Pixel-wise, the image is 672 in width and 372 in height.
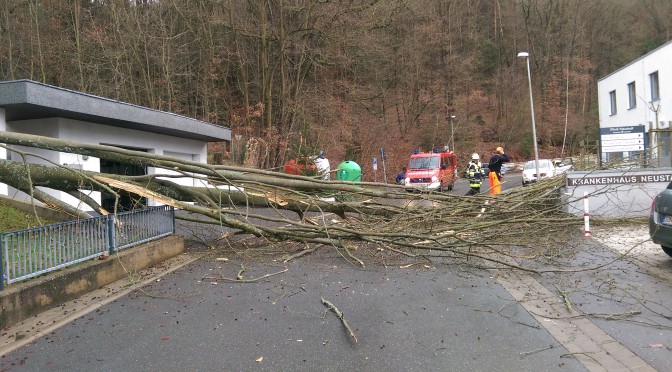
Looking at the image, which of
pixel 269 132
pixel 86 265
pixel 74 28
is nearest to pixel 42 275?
pixel 86 265

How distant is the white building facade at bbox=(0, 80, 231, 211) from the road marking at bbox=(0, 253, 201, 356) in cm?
373

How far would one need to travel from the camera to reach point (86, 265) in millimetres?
7012

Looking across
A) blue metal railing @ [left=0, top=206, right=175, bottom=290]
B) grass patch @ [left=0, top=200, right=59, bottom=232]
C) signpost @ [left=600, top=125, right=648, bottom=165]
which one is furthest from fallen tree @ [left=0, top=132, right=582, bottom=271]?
signpost @ [left=600, top=125, right=648, bottom=165]

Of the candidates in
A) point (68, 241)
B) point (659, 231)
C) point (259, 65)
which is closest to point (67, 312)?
point (68, 241)

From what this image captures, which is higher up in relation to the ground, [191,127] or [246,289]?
[191,127]

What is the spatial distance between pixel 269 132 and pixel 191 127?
27.5 feet

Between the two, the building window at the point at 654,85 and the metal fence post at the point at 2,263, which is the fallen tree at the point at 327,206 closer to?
the metal fence post at the point at 2,263

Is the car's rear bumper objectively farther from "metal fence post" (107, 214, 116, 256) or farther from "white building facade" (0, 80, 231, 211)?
"white building facade" (0, 80, 231, 211)

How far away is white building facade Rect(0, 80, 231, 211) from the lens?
12.5 metres

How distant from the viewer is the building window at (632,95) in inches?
1273

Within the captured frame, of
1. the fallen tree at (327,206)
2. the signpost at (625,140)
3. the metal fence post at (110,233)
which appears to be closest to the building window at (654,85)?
the signpost at (625,140)

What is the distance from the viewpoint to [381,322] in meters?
5.49

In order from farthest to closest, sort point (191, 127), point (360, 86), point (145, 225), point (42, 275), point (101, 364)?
point (360, 86), point (191, 127), point (145, 225), point (42, 275), point (101, 364)

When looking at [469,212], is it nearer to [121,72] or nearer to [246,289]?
[246,289]
